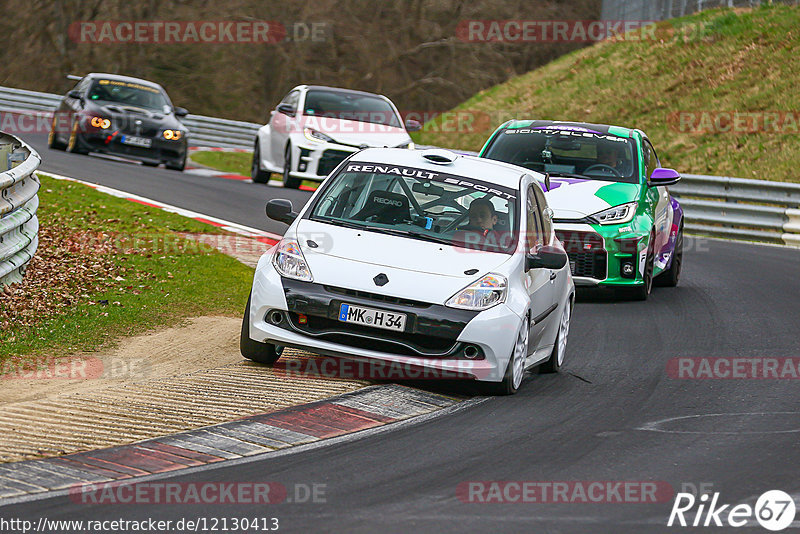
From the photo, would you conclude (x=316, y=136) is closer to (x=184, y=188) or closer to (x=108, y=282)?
(x=184, y=188)

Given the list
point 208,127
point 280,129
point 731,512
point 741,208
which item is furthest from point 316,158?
point 731,512

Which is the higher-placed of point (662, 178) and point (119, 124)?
point (662, 178)

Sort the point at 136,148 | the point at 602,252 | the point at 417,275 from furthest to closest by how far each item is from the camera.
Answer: the point at 136,148
the point at 602,252
the point at 417,275

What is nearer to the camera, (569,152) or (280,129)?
(569,152)

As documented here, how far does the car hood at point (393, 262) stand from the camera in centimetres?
802

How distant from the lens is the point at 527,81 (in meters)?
38.3

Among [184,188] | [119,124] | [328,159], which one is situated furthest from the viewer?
[119,124]

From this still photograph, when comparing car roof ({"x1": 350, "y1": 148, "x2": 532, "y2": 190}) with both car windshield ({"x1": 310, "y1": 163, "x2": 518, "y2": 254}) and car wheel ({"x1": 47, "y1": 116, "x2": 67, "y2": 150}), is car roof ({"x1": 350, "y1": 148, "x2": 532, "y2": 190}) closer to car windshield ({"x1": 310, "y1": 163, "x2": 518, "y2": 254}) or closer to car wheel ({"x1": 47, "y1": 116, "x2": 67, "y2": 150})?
car windshield ({"x1": 310, "y1": 163, "x2": 518, "y2": 254})

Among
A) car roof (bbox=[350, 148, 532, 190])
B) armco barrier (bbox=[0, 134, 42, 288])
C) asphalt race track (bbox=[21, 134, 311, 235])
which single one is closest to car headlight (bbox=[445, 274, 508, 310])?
car roof (bbox=[350, 148, 532, 190])

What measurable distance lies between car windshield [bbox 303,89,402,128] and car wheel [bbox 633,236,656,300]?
9.30m

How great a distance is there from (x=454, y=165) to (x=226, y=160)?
886 inches

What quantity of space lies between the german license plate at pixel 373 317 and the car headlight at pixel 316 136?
13.0m

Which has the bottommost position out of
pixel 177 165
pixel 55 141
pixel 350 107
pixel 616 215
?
pixel 177 165

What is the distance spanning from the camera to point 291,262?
8.35 meters
